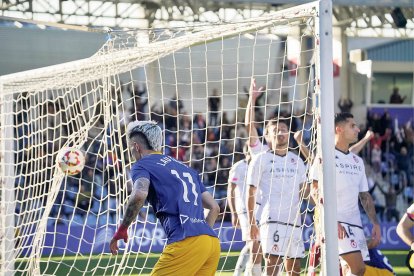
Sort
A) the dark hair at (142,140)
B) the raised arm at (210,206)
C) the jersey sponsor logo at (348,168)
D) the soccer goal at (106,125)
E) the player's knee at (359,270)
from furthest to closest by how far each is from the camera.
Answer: the jersey sponsor logo at (348,168) < the player's knee at (359,270) < the soccer goal at (106,125) < the raised arm at (210,206) < the dark hair at (142,140)

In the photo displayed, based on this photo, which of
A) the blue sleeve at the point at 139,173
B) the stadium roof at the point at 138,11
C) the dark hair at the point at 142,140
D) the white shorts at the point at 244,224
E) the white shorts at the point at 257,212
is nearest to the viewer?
the blue sleeve at the point at 139,173

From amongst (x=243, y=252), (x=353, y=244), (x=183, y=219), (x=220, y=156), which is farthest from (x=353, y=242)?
(x=220, y=156)

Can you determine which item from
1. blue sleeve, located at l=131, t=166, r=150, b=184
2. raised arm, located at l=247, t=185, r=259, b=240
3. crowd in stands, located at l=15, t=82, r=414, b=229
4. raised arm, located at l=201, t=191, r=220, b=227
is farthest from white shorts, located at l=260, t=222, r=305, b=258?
crowd in stands, located at l=15, t=82, r=414, b=229

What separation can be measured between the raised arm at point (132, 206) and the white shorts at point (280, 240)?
2.88 metres

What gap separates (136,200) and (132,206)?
0.05 metres

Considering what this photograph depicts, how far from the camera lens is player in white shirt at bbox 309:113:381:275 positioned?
8.58m

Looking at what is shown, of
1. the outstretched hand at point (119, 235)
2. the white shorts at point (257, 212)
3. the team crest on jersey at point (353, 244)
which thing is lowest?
the team crest on jersey at point (353, 244)

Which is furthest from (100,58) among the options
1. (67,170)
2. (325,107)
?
(325,107)

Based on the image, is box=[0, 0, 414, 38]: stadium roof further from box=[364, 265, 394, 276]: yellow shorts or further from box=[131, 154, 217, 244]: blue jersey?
box=[131, 154, 217, 244]: blue jersey

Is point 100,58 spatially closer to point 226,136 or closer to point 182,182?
point 182,182

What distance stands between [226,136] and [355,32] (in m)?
10.4

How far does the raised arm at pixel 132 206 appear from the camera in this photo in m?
6.53

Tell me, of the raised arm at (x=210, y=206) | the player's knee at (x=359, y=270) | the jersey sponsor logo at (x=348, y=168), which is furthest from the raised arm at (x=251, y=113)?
the raised arm at (x=210, y=206)

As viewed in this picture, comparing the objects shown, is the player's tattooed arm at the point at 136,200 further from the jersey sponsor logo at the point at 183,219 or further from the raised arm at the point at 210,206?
the raised arm at the point at 210,206
